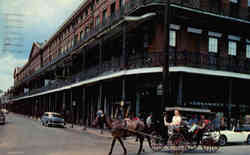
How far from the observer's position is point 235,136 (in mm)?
18609

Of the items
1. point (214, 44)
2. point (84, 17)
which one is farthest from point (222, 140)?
point (84, 17)

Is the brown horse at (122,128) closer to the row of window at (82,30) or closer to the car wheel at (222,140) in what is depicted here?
the car wheel at (222,140)

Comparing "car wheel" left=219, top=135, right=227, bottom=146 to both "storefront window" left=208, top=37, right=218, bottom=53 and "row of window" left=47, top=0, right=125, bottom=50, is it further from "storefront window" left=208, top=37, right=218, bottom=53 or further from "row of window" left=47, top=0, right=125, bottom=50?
"row of window" left=47, top=0, right=125, bottom=50

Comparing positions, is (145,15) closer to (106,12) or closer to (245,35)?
(245,35)

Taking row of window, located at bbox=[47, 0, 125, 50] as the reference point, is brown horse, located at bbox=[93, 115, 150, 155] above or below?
below

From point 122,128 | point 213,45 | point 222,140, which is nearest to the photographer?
point 122,128

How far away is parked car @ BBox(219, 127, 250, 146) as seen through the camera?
18.0 meters

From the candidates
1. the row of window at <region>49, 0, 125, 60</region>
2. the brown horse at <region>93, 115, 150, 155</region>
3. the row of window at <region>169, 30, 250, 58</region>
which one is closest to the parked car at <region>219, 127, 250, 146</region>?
the brown horse at <region>93, 115, 150, 155</region>

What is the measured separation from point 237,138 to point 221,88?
19.8 feet

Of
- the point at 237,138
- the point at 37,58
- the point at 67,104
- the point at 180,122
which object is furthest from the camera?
the point at 37,58

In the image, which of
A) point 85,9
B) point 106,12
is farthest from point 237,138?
point 85,9

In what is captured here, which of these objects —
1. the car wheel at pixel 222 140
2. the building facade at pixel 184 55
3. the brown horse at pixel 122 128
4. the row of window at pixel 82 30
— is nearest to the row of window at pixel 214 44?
the building facade at pixel 184 55

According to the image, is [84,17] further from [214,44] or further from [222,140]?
[222,140]

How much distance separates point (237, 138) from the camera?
1873 cm
